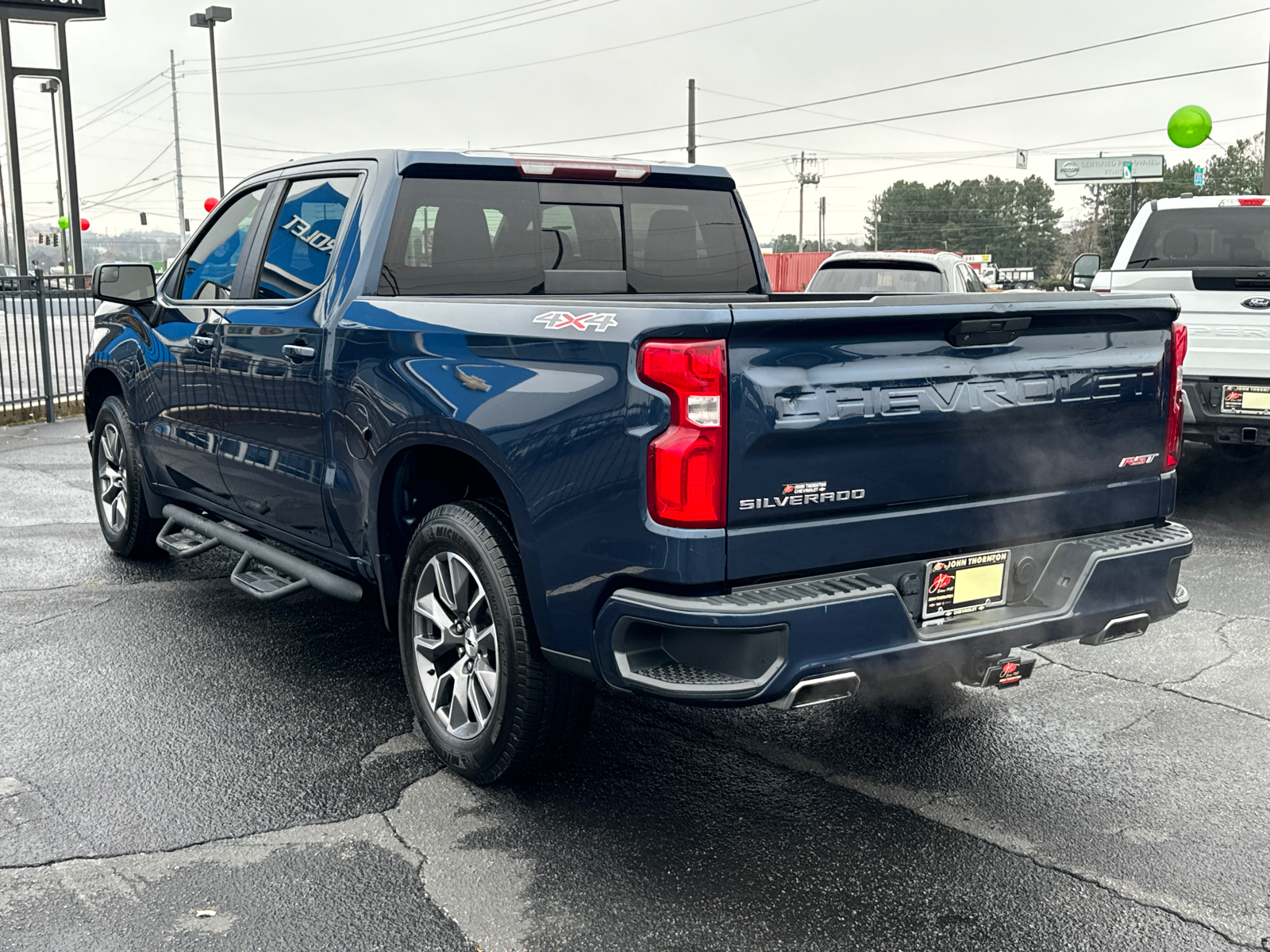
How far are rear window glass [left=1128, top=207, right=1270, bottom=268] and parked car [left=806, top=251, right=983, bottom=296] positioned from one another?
216cm

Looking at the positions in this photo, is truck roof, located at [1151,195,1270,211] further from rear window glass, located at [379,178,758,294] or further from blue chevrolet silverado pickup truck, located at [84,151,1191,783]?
blue chevrolet silverado pickup truck, located at [84,151,1191,783]

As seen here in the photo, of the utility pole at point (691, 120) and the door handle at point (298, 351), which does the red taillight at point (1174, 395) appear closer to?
the door handle at point (298, 351)

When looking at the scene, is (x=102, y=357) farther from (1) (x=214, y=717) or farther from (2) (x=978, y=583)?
(2) (x=978, y=583)

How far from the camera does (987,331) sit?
3.30 m

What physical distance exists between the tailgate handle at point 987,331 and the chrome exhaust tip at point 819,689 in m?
0.96

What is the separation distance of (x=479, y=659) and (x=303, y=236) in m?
1.93

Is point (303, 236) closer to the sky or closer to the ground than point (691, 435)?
closer to the sky

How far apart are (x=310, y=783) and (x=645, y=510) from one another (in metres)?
1.63

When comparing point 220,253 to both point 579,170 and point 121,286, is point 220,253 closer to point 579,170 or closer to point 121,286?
point 121,286

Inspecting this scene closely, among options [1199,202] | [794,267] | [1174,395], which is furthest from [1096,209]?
[1174,395]

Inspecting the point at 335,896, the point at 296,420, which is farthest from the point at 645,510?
the point at 296,420

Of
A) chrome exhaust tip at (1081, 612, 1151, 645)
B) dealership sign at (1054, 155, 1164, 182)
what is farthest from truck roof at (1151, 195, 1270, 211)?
dealership sign at (1054, 155, 1164, 182)

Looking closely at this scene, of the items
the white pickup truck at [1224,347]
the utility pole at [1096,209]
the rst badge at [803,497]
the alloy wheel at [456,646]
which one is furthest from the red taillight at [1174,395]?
the utility pole at [1096,209]

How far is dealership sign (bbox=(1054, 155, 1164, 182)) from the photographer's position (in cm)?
3175
